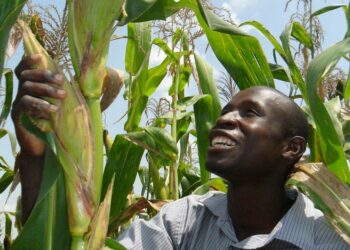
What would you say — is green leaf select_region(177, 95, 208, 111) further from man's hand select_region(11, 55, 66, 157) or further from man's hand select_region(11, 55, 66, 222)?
man's hand select_region(11, 55, 66, 157)

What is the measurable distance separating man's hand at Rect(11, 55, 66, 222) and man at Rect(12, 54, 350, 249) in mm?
436

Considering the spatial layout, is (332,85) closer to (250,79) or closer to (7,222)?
(250,79)

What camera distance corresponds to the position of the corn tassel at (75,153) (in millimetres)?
1033

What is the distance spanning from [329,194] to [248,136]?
11.5 inches

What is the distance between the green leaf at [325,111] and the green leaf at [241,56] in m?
0.21

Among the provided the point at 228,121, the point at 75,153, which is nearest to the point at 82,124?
the point at 75,153

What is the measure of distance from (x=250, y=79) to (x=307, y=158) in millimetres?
599

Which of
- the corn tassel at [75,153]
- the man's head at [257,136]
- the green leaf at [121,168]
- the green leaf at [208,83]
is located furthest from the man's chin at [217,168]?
the corn tassel at [75,153]

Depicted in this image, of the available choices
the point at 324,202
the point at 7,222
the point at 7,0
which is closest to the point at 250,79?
the point at 324,202

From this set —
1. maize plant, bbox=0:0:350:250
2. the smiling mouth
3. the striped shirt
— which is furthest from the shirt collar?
the smiling mouth

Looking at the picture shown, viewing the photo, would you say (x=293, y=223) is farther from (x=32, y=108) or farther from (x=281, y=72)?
(x=32, y=108)

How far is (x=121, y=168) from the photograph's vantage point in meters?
1.84

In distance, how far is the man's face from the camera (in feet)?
5.27

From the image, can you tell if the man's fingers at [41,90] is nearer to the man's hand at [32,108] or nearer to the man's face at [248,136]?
the man's hand at [32,108]
